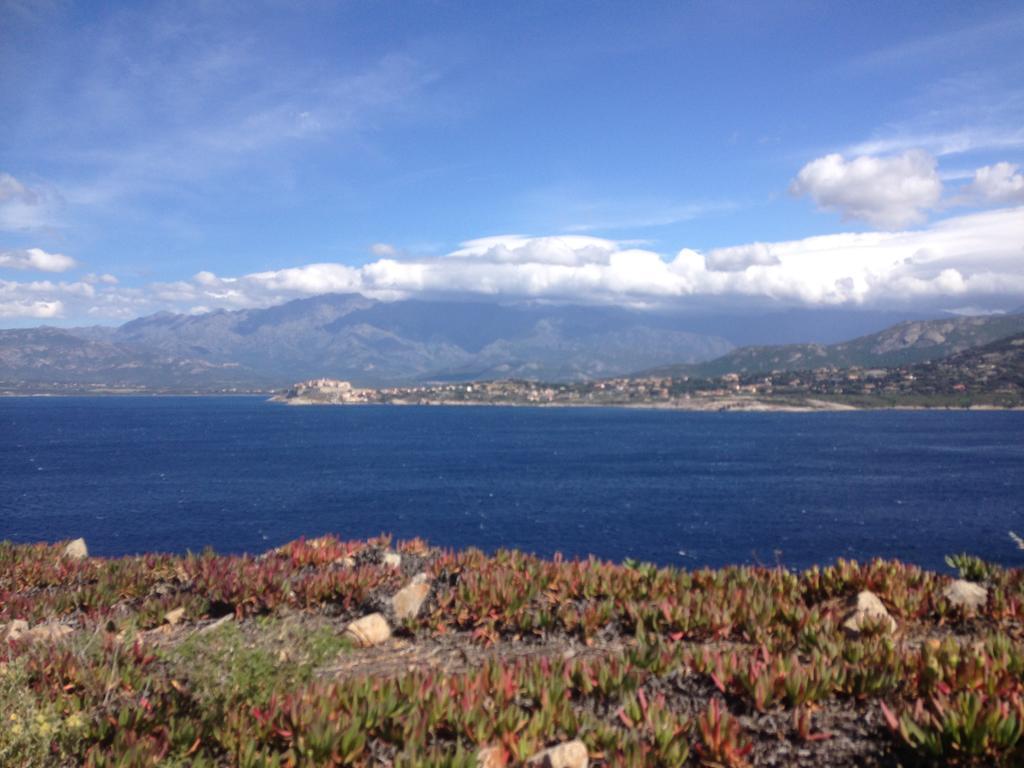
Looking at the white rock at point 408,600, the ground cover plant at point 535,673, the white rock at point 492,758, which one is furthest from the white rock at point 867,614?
the white rock at point 408,600

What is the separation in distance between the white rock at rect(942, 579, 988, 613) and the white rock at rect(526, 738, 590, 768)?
6379 mm

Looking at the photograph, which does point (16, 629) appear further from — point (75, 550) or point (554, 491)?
point (554, 491)

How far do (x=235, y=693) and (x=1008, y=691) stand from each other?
6.51 metres

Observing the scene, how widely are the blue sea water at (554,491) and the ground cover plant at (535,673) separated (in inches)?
390

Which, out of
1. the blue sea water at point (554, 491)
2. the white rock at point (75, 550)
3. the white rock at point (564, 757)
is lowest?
the blue sea water at point (554, 491)

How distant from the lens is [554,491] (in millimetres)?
69562

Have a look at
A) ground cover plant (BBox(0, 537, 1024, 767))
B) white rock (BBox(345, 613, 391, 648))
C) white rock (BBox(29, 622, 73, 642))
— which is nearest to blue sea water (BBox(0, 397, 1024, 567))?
ground cover plant (BBox(0, 537, 1024, 767))

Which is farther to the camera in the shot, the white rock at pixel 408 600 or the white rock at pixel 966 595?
the white rock at pixel 408 600

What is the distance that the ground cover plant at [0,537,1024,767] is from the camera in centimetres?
580

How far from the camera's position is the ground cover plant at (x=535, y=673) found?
5.80 metres

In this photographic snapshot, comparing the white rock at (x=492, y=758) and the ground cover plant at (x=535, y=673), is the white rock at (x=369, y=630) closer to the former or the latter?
the ground cover plant at (x=535, y=673)

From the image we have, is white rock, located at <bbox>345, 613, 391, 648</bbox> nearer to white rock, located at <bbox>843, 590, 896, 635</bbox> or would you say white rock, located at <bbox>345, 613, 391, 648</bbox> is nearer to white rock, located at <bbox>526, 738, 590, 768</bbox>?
white rock, located at <bbox>526, 738, 590, 768</bbox>

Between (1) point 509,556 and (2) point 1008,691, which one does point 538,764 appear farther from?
(1) point 509,556

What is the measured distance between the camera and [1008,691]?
6.16 meters
